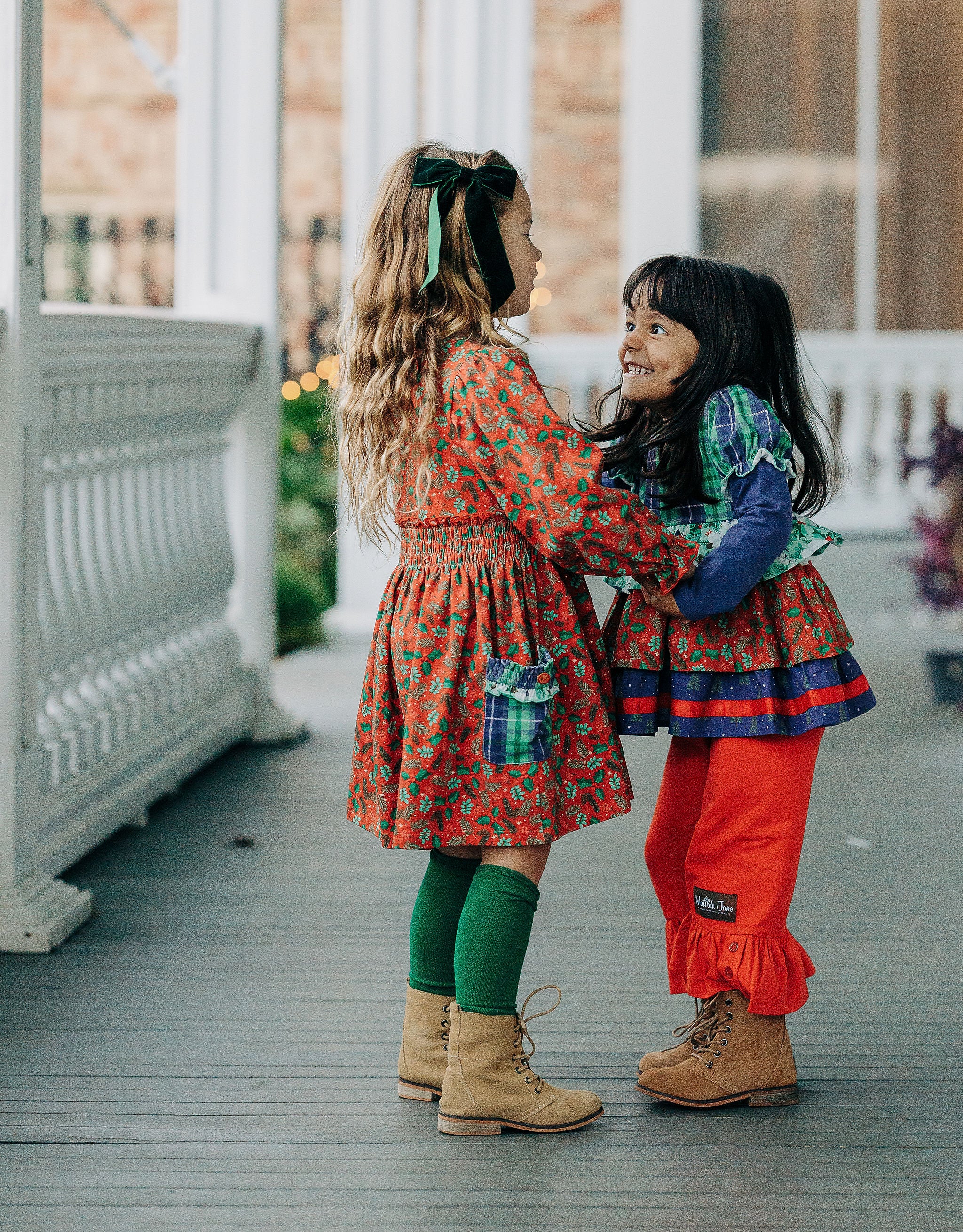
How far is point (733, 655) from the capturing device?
222 centimetres

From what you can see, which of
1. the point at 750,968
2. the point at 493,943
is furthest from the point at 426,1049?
the point at 750,968

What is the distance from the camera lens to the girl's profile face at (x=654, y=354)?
222 cm

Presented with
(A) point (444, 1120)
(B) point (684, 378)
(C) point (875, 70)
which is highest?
(C) point (875, 70)

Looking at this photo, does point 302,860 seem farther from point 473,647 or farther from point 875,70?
point 875,70

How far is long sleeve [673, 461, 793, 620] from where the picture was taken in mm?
2102

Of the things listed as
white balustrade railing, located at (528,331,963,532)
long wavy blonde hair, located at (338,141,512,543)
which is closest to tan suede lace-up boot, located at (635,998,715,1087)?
Result: long wavy blonde hair, located at (338,141,512,543)

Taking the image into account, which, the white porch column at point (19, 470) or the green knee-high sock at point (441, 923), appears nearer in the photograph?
the green knee-high sock at point (441, 923)

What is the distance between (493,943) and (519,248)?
981 mm

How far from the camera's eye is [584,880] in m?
3.52

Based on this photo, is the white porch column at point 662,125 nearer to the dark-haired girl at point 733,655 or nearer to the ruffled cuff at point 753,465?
the dark-haired girl at point 733,655

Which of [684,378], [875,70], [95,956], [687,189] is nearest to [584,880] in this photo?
[95,956]

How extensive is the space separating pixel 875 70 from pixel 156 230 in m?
5.17

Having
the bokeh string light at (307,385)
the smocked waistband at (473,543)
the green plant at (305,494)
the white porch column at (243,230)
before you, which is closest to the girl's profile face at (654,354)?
the smocked waistband at (473,543)

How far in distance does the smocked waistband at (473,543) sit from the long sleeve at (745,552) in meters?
0.24
